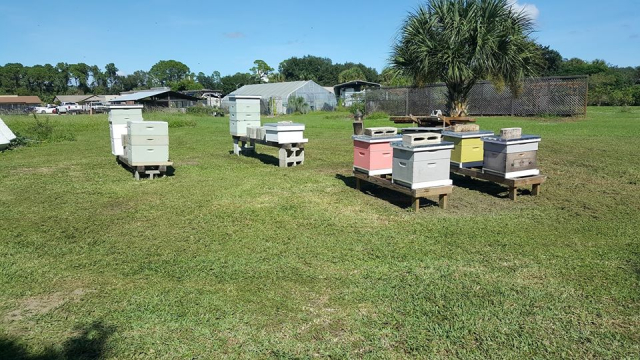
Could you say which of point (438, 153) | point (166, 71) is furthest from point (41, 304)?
point (166, 71)

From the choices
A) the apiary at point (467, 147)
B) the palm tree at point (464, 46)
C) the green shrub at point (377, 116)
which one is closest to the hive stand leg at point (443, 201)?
the apiary at point (467, 147)

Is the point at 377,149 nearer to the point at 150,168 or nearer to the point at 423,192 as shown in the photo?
the point at 423,192

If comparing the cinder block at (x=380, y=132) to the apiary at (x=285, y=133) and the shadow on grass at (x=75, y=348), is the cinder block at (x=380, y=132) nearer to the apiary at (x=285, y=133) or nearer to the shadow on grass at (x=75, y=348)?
the apiary at (x=285, y=133)

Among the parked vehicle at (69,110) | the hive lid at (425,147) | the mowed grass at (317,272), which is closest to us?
the mowed grass at (317,272)

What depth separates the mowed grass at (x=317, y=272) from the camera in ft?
9.25

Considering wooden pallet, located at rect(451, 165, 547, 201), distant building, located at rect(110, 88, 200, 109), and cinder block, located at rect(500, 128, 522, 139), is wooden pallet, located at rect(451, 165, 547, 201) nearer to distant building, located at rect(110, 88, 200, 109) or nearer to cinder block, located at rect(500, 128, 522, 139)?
cinder block, located at rect(500, 128, 522, 139)

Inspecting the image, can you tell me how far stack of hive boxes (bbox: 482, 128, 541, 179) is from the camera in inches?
247

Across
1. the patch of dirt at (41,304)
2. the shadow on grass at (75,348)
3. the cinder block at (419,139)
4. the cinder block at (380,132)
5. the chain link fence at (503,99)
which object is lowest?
the shadow on grass at (75,348)

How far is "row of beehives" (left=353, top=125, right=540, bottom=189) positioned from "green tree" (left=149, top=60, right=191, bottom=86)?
13208cm

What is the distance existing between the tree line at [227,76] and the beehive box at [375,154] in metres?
36.4

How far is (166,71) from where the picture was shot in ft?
431

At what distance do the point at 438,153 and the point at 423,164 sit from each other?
0.26m

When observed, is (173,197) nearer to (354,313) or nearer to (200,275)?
(200,275)

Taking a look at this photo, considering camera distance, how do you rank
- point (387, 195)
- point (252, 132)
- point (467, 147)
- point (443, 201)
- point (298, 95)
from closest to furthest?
point (443, 201) < point (387, 195) < point (467, 147) < point (252, 132) < point (298, 95)
